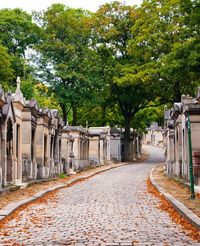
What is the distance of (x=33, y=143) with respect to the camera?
22328 mm

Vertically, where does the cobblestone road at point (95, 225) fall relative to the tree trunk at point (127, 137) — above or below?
below

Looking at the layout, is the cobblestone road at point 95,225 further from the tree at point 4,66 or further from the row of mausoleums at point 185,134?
the tree at point 4,66

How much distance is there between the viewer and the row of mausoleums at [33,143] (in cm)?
1658

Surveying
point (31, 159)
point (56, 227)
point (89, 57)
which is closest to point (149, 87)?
point (89, 57)

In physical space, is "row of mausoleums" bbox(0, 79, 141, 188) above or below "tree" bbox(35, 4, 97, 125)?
below

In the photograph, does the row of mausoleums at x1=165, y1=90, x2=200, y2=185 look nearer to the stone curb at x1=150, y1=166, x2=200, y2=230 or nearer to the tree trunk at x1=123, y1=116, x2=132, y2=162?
the stone curb at x1=150, y1=166, x2=200, y2=230

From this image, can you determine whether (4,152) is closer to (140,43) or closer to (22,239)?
(22,239)

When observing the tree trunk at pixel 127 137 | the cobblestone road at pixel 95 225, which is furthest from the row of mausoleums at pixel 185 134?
the tree trunk at pixel 127 137

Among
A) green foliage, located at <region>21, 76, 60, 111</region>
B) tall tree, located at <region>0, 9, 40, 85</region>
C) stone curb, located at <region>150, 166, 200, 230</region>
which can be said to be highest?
tall tree, located at <region>0, 9, 40, 85</region>

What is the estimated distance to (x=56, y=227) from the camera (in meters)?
8.83

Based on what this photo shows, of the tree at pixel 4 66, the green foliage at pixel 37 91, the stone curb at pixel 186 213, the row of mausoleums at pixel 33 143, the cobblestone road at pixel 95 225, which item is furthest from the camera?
the green foliage at pixel 37 91

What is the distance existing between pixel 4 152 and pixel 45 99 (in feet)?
108

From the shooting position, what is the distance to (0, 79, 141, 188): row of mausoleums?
16584 millimetres

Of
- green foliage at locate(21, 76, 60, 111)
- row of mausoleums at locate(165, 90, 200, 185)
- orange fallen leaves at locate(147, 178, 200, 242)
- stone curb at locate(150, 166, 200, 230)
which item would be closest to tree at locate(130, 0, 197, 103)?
green foliage at locate(21, 76, 60, 111)
